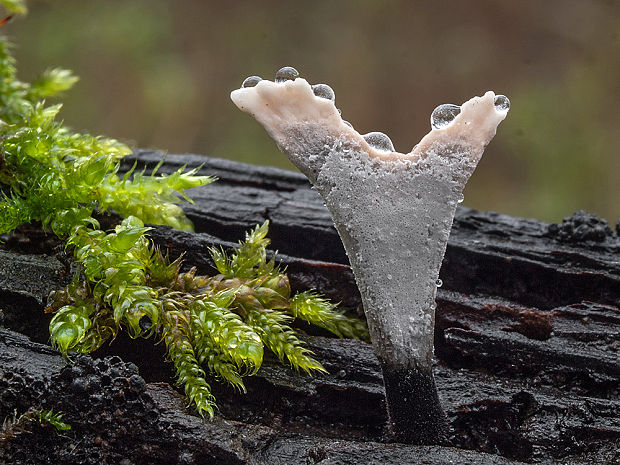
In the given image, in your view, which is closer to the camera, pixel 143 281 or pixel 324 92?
pixel 324 92

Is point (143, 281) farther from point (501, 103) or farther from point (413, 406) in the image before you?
point (501, 103)

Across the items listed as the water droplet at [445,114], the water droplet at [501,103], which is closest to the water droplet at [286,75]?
the water droplet at [445,114]

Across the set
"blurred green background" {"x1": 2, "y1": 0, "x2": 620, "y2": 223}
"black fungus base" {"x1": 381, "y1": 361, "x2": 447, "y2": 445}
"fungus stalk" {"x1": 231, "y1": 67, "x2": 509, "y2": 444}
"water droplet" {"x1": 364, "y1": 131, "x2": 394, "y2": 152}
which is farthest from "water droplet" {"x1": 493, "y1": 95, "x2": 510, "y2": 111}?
"blurred green background" {"x1": 2, "y1": 0, "x2": 620, "y2": 223}

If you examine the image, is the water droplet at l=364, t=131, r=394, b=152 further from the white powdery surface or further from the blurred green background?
the blurred green background

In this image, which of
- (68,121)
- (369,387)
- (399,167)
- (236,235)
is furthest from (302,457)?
(68,121)

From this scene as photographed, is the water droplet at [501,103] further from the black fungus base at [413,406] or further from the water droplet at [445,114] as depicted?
the black fungus base at [413,406]

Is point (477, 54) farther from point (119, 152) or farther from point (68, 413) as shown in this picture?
point (68, 413)

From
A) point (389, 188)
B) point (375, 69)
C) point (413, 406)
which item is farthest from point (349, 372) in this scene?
point (375, 69)
